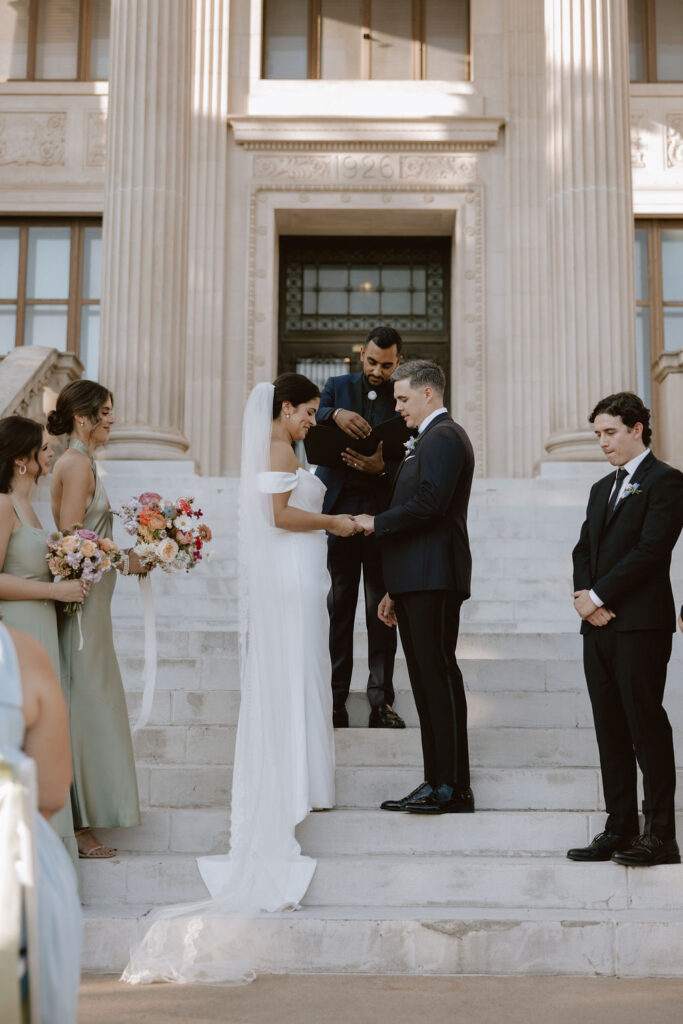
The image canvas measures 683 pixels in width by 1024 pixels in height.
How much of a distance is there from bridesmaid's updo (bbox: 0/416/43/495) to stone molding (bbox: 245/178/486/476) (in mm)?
9390

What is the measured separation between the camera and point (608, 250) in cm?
1141

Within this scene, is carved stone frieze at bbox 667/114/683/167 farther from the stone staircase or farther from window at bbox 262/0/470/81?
the stone staircase

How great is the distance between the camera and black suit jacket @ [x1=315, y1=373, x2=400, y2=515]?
6.69 metres

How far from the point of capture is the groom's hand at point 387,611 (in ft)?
19.9

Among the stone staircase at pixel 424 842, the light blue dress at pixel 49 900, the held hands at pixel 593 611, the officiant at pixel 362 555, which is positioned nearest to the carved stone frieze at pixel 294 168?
the stone staircase at pixel 424 842

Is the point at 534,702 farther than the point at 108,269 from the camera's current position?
No

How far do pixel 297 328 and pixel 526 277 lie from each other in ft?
9.96

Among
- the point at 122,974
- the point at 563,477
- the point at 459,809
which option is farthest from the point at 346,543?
the point at 563,477

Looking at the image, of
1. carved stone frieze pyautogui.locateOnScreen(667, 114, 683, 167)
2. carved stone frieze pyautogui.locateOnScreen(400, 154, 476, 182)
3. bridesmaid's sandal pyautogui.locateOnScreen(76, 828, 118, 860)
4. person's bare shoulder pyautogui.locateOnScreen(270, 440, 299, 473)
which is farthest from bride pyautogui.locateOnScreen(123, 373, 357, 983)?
carved stone frieze pyautogui.locateOnScreen(667, 114, 683, 167)

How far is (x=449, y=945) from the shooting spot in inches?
185

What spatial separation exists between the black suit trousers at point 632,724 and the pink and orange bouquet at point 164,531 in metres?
1.91

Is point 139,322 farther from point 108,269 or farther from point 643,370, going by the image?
point 643,370

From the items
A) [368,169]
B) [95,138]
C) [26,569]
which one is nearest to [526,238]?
[368,169]

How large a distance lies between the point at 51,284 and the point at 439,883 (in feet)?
40.4
